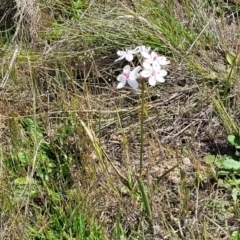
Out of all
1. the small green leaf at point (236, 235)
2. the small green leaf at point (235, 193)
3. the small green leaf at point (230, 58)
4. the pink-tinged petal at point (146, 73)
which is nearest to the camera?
the pink-tinged petal at point (146, 73)

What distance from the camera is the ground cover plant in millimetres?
1957

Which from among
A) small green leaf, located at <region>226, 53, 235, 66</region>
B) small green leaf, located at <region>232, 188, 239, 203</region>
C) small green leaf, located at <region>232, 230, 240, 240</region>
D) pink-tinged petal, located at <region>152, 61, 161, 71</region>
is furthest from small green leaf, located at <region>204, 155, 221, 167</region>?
pink-tinged petal, located at <region>152, 61, 161, 71</region>

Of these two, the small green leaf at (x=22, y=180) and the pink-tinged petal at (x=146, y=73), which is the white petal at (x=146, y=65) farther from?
the small green leaf at (x=22, y=180)

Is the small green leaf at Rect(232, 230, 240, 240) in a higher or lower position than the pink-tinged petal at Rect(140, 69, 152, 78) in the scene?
lower

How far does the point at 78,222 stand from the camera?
76.0 inches

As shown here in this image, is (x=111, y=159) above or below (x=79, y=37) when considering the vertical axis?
below

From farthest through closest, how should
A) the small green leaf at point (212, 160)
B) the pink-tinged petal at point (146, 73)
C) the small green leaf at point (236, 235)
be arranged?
the small green leaf at point (212, 160), the small green leaf at point (236, 235), the pink-tinged petal at point (146, 73)

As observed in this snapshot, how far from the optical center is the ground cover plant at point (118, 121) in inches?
77.0

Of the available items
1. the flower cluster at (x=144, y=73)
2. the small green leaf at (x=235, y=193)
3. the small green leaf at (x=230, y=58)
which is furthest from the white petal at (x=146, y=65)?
the small green leaf at (x=230, y=58)

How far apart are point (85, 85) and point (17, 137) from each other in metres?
0.34

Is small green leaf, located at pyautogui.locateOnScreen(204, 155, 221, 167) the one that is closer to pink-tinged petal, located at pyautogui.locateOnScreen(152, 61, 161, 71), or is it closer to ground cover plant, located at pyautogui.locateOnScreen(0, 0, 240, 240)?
ground cover plant, located at pyautogui.locateOnScreen(0, 0, 240, 240)

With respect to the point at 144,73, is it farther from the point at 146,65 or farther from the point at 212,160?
the point at 212,160

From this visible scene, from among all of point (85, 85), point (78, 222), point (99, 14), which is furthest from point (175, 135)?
point (99, 14)

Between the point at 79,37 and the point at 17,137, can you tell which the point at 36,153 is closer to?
the point at 17,137
